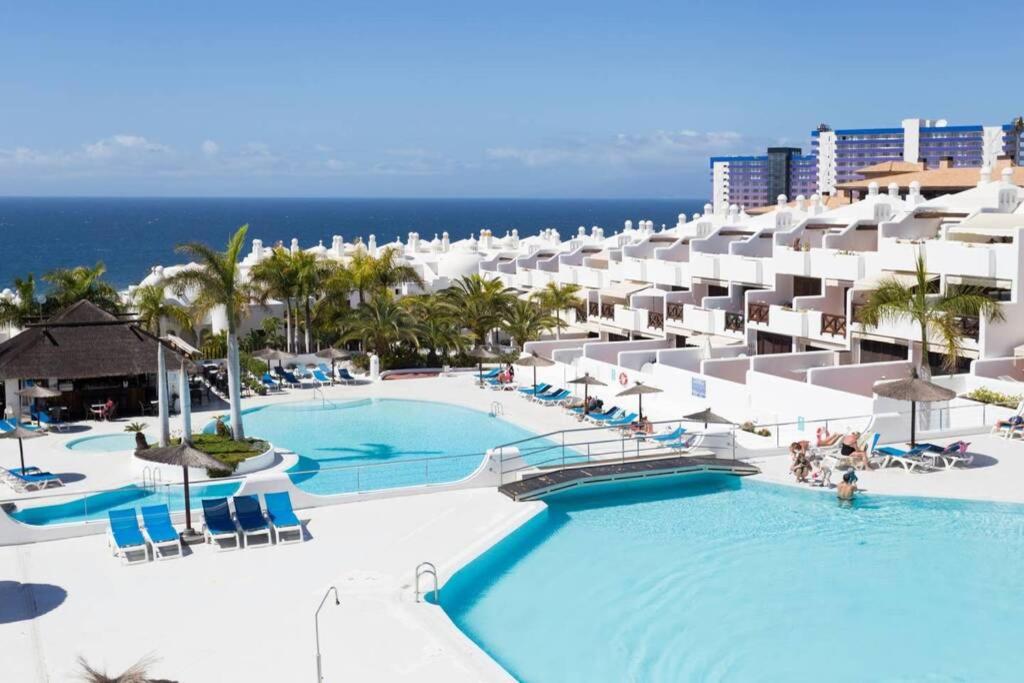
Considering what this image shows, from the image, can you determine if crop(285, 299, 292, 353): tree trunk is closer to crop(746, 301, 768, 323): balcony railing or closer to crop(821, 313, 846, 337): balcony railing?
crop(746, 301, 768, 323): balcony railing

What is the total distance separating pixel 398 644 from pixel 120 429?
19.2 m

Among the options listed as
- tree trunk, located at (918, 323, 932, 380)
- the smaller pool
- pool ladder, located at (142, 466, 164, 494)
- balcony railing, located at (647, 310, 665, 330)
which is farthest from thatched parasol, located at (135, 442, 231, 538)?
balcony railing, located at (647, 310, 665, 330)

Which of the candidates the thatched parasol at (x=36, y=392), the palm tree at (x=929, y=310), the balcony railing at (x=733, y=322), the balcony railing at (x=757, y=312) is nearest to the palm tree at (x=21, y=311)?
the thatched parasol at (x=36, y=392)

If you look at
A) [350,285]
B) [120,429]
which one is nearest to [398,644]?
[120,429]

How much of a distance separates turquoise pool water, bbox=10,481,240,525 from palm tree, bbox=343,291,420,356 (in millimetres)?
16558

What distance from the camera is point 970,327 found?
29.3 metres

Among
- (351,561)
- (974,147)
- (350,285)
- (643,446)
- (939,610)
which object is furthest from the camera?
(974,147)

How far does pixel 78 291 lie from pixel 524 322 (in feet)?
51.1

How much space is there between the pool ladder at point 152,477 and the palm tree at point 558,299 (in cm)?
2064

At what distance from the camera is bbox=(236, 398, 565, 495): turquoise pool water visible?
2395 centimetres

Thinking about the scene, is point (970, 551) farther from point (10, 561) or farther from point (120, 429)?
point (120, 429)

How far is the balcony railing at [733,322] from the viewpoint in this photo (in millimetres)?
36812

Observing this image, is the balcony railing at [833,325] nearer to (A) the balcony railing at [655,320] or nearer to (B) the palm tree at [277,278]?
(A) the balcony railing at [655,320]

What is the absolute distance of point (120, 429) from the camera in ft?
100
